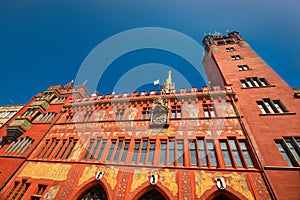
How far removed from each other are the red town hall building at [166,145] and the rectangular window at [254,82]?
0.10 m

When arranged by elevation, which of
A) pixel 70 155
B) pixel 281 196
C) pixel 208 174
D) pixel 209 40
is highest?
pixel 209 40

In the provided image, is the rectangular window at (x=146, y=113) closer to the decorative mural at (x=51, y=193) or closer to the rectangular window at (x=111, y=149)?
the rectangular window at (x=111, y=149)

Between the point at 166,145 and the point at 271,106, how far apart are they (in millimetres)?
10568

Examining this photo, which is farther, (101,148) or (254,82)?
(254,82)

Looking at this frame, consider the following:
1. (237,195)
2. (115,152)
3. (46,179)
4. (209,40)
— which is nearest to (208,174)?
(237,195)

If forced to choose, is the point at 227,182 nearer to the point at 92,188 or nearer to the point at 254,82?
the point at 92,188

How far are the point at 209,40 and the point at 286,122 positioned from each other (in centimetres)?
2208

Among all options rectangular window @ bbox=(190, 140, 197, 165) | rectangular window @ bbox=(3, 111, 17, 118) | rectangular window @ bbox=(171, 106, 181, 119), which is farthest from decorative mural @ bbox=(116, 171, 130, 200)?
rectangular window @ bbox=(3, 111, 17, 118)

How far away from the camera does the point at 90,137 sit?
1540 cm

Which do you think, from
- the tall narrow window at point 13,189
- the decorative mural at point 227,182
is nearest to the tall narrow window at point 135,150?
the decorative mural at point 227,182

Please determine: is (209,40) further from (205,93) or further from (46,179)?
(46,179)

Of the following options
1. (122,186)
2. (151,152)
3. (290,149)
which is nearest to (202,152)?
(151,152)

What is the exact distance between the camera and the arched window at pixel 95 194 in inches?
442

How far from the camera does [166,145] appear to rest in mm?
13062
